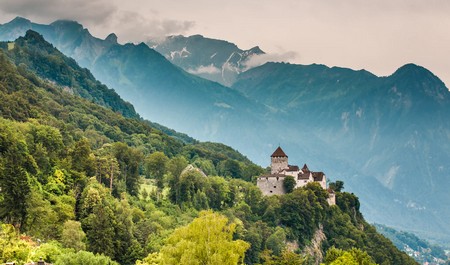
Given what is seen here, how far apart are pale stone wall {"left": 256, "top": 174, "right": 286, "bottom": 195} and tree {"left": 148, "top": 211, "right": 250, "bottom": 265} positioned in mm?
85373

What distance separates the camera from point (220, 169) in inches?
6821

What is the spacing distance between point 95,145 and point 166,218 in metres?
56.6

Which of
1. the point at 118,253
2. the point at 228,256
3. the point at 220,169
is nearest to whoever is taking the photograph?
the point at 228,256

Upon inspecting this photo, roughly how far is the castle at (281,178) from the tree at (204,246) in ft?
281

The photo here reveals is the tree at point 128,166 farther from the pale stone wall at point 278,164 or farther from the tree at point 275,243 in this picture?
the pale stone wall at point 278,164

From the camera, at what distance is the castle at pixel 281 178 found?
136 meters

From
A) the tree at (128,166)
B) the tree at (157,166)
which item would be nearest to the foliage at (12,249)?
the tree at (128,166)

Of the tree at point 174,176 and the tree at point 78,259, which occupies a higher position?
the tree at point 174,176

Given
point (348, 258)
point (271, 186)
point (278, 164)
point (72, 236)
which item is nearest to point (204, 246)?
point (72, 236)

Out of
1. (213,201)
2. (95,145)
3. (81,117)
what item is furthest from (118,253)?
(81,117)

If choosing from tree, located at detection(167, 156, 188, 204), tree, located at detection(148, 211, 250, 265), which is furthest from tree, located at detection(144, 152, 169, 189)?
tree, located at detection(148, 211, 250, 265)

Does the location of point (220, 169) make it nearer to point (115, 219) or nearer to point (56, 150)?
point (56, 150)

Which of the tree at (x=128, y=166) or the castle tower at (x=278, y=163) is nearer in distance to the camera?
the tree at (x=128, y=166)

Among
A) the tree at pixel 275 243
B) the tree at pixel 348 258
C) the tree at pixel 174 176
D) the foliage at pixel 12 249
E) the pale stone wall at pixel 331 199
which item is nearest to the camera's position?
the foliage at pixel 12 249
